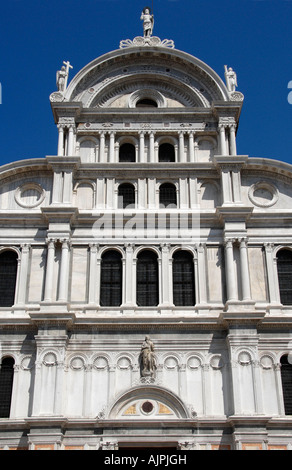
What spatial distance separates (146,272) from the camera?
24.3 meters

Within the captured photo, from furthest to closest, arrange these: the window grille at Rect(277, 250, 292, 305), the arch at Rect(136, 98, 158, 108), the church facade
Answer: the arch at Rect(136, 98, 158, 108), the window grille at Rect(277, 250, 292, 305), the church facade

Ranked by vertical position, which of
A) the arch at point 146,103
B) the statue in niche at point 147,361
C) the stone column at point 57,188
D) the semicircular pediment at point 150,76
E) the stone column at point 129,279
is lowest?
the statue in niche at point 147,361

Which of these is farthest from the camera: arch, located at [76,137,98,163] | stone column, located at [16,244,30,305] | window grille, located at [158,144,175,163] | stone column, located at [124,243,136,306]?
window grille, located at [158,144,175,163]

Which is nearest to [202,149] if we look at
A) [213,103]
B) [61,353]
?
[213,103]

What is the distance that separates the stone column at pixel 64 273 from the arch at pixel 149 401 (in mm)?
4150

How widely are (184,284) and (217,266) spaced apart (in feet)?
4.73

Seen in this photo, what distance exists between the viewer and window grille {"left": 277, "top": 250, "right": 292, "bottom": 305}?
23.9 metres

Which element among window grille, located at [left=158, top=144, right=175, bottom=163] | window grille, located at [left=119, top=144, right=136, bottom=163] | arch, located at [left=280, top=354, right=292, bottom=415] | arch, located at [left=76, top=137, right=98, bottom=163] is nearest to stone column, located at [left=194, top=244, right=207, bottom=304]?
arch, located at [left=280, top=354, right=292, bottom=415]

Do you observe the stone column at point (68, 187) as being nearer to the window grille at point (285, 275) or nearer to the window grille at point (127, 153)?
the window grille at point (127, 153)

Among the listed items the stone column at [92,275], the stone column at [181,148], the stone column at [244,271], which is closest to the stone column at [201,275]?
the stone column at [244,271]

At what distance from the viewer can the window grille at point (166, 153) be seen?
2697 cm

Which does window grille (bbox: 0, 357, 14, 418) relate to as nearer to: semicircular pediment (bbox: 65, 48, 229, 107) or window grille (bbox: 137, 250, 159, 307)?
window grille (bbox: 137, 250, 159, 307)

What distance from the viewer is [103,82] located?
93.1ft

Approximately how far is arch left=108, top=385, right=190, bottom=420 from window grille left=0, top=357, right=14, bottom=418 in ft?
11.8
